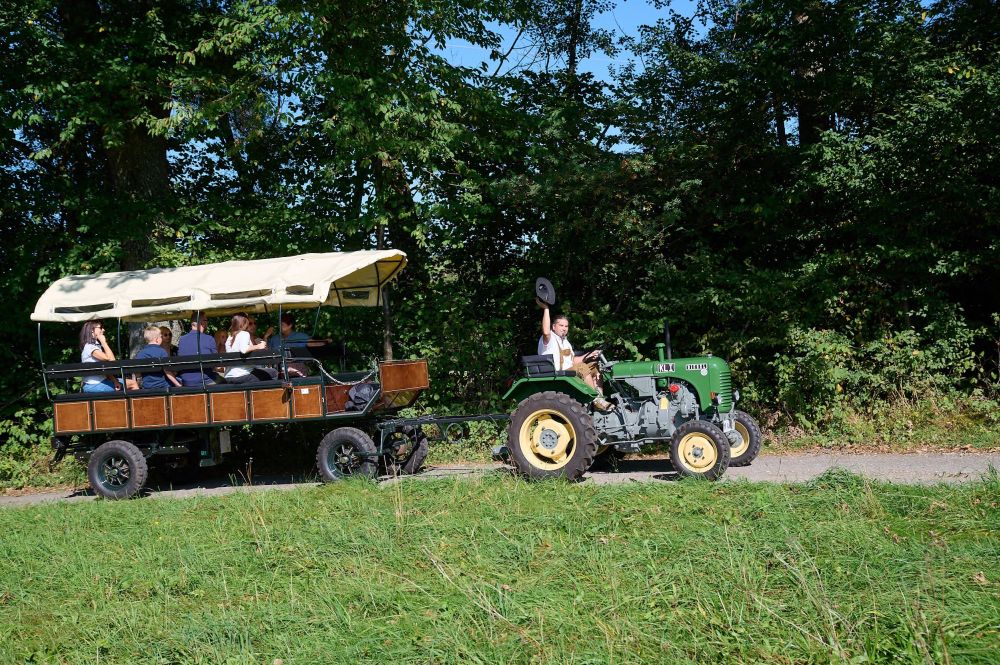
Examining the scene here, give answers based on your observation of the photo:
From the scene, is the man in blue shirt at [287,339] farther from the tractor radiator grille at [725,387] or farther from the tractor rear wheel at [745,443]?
the tractor rear wheel at [745,443]

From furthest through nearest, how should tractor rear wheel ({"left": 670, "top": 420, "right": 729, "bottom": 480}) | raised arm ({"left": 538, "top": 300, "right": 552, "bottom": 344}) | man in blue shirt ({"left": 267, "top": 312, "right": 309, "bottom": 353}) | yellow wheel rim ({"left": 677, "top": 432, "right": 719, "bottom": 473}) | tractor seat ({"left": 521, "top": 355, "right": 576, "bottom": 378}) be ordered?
1. man in blue shirt ({"left": 267, "top": 312, "right": 309, "bottom": 353})
2. raised arm ({"left": 538, "top": 300, "right": 552, "bottom": 344})
3. tractor seat ({"left": 521, "top": 355, "right": 576, "bottom": 378})
4. yellow wheel rim ({"left": 677, "top": 432, "right": 719, "bottom": 473})
5. tractor rear wheel ({"left": 670, "top": 420, "right": 729, "bottom": 480})


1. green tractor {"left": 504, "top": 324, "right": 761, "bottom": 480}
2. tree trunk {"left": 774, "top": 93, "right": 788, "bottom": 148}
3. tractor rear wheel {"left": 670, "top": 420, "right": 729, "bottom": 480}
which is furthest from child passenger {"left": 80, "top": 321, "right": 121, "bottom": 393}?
tree trunk {"left": 774, "top": 93, "right": 788, "bottom": 148}

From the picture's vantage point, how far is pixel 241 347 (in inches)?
386

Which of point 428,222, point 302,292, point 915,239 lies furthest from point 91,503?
point 915,239

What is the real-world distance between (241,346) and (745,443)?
19.3 ft

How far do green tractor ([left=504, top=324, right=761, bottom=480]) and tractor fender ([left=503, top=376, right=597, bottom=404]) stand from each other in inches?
0.4

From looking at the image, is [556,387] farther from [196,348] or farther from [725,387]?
[196,348]

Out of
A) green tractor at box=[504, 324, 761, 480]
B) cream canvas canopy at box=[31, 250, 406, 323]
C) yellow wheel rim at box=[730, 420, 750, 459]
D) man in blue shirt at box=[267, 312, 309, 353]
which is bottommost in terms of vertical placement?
yellow wheel rim at box=[730, 420, 750, 459]

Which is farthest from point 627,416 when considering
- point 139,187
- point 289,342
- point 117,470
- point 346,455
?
point 139,187

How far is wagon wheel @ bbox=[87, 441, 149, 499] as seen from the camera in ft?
31.0

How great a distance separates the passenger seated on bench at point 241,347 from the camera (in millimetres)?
9398

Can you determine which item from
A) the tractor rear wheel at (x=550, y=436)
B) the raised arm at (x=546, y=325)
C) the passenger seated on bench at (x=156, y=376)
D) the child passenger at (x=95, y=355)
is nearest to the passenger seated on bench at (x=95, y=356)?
the child passenger at (x=95, y=355)

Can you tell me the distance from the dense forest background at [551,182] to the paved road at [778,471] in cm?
175

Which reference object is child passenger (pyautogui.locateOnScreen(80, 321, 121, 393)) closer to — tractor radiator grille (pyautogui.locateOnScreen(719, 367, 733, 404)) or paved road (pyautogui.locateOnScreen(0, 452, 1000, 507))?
paved road (pyautogui.locateOnScreen(0, 452, 1000, 507))
